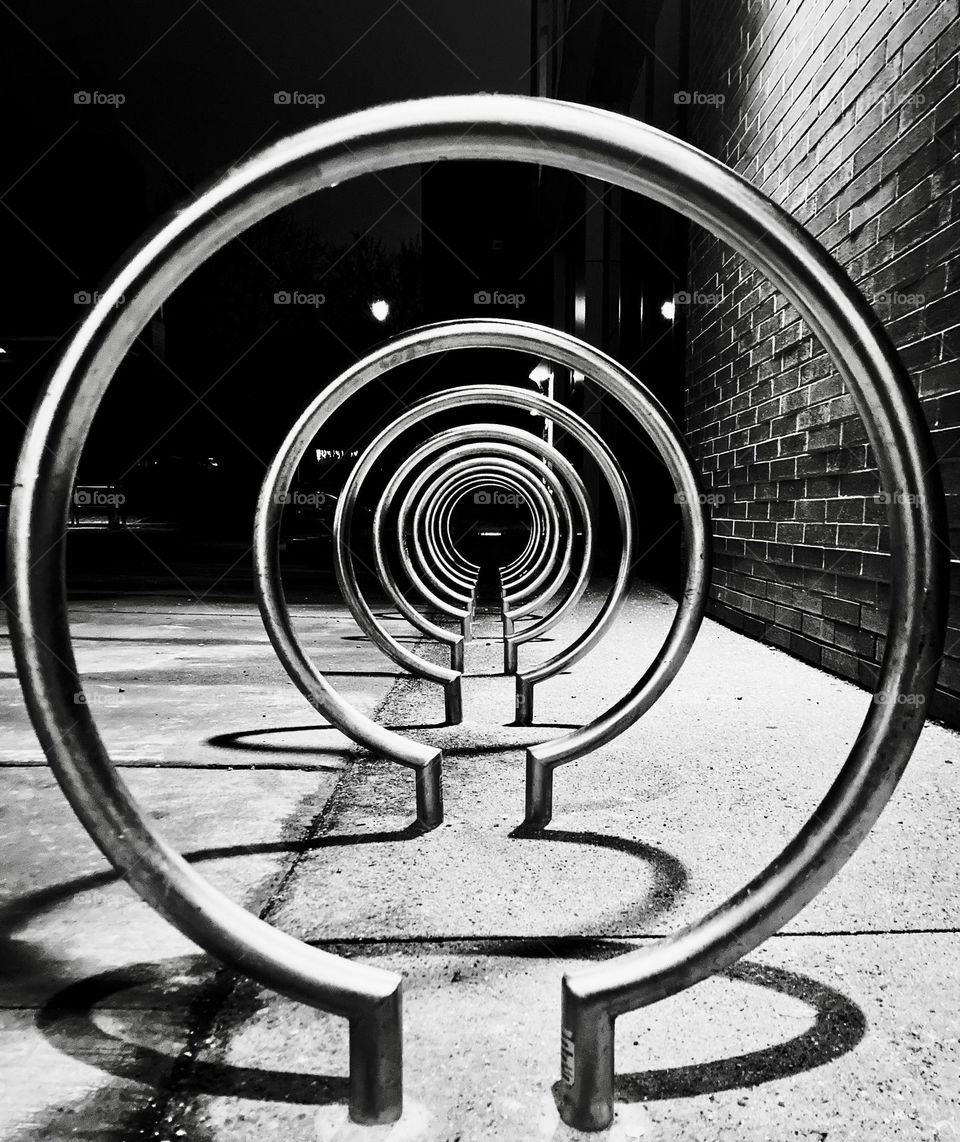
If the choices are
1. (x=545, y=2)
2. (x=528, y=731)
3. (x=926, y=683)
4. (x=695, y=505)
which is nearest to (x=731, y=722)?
(x=528, y=731)

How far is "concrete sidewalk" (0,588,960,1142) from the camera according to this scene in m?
0.95

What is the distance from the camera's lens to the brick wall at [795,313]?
248 centimetres

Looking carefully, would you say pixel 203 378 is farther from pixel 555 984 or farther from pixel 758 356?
pixel 555 984

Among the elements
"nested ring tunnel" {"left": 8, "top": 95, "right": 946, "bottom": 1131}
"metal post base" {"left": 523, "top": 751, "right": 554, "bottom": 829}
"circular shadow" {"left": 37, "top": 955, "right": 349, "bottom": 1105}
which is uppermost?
"nested ring tunnel" {"left": 8, "top": 95, "right": 946, "bottom": 1131}

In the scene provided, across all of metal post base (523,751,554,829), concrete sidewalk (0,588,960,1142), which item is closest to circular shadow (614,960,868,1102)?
concrete sidewalk (0,588,960,1142)

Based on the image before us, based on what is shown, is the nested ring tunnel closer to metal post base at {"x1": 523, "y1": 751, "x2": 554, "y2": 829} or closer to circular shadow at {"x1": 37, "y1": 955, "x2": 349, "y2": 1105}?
circular shadow at {"x1": 37, "y1": 955, "x2": 349, "y2": 1105}

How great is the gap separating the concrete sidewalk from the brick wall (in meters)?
0.84

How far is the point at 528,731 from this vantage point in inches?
100

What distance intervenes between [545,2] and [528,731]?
17.1 metres

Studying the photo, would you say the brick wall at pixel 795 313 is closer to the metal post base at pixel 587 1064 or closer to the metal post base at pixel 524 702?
the metal post base at pixel 524 702

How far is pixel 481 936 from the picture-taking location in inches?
51.9

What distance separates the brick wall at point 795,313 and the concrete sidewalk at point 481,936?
0.84 m

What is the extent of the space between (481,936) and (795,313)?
9.99 ft

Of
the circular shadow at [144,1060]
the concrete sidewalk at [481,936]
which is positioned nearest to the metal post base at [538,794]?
the concrete sidewalk at [481,936]
